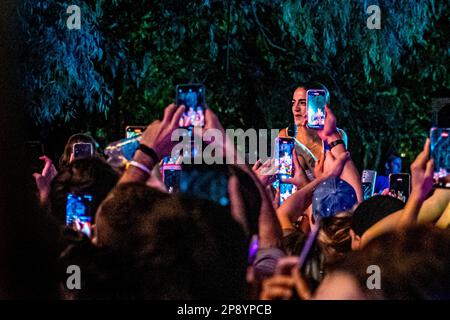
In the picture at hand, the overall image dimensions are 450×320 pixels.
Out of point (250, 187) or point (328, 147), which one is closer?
point (250, 187)

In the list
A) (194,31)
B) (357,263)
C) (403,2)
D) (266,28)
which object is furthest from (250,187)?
(266,28)

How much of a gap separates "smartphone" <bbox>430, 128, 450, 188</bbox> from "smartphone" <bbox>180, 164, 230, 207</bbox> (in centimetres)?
76

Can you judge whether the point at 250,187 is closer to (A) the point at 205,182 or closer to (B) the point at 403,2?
(A) the point at 205,182

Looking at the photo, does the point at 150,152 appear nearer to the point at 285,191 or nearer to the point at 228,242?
the point at 228,242

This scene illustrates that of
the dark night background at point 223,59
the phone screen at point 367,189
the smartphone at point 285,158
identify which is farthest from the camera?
the dark night background at point 223,59

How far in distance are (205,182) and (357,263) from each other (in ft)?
3.60

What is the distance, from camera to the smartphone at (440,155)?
2.97 m

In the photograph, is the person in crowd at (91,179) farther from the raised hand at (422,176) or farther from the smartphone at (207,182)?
the raised hand at (422,176)

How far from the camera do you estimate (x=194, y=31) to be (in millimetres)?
8586

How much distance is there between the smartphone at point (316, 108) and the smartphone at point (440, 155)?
1.85m

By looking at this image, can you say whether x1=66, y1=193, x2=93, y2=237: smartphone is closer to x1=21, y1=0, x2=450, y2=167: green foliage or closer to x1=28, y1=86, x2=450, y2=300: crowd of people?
x1=28, y1=86, x2=450, y2=300: crowd of people

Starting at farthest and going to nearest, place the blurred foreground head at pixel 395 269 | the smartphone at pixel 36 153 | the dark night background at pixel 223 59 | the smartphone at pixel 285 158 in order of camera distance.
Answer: the dark night background at pixel 223 59 < the smartphone at pixel 36 153 < the smartphone at pixel 285 158 < the blurred foreground head at pixel 395 269

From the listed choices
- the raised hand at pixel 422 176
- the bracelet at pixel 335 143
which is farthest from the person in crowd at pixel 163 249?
the bracelet at pixel 335 143
